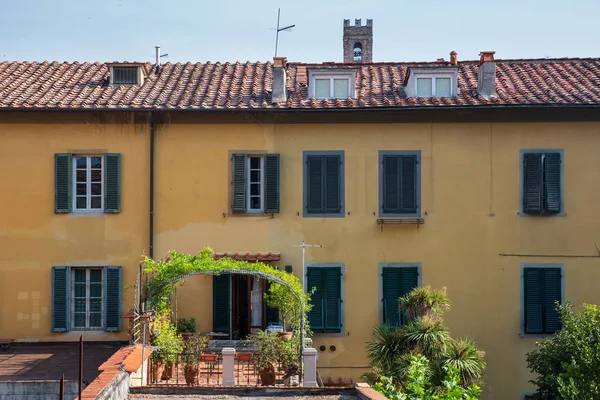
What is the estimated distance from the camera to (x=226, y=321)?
1884cm

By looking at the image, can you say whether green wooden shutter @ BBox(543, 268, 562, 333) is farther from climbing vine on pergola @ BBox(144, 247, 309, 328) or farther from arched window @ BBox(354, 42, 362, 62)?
arched window @ BBox(354, 42, 362, 62)

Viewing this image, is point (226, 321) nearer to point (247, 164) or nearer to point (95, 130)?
point (247, 164)

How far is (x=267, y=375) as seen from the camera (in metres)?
15.0

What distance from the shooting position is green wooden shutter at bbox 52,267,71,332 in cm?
1889

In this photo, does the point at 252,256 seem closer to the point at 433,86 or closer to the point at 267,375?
the point at 267,375

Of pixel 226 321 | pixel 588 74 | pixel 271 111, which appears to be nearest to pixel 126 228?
pixel 226 321

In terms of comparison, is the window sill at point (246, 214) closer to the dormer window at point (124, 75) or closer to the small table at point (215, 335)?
the small table at point (215, 335)

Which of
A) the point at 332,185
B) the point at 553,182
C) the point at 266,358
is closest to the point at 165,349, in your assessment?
the point at 266,358

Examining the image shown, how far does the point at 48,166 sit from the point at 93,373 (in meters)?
5.66

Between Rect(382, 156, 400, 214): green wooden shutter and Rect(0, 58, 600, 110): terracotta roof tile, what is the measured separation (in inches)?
52.1

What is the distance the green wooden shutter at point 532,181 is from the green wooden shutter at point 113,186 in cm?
942

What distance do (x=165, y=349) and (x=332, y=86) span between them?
299 inches

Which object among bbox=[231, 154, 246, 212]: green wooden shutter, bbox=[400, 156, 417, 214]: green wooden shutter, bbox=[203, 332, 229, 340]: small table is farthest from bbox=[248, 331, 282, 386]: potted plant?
bbox=[400, 156, 417, 214]: green wooden shutter

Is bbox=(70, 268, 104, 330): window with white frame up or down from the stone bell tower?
down
